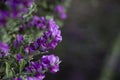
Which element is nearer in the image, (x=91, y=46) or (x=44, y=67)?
(x=44, y=67)

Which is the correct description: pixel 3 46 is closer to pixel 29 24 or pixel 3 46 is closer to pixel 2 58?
pixel 2 58

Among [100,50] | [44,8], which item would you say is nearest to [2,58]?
[44,8]

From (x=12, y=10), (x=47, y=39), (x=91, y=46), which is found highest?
(x=91, y=46)

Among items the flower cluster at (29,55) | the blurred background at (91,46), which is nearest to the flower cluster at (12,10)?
the flower cluster at (29,55)

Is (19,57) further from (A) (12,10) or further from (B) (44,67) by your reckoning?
(A) (12,10)

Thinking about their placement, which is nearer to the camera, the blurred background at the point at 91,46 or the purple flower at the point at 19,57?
the purple flower at the point at 19,57

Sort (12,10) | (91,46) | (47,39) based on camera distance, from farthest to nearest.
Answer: (91,46), (47,39), (12,10)

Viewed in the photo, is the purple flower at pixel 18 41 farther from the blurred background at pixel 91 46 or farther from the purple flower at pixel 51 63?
the blurred background at pixel 91 46

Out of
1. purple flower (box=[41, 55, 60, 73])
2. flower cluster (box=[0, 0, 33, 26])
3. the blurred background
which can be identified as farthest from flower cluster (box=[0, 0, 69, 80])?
the blurred background

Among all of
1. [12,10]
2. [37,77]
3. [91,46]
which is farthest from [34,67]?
[91,46]
